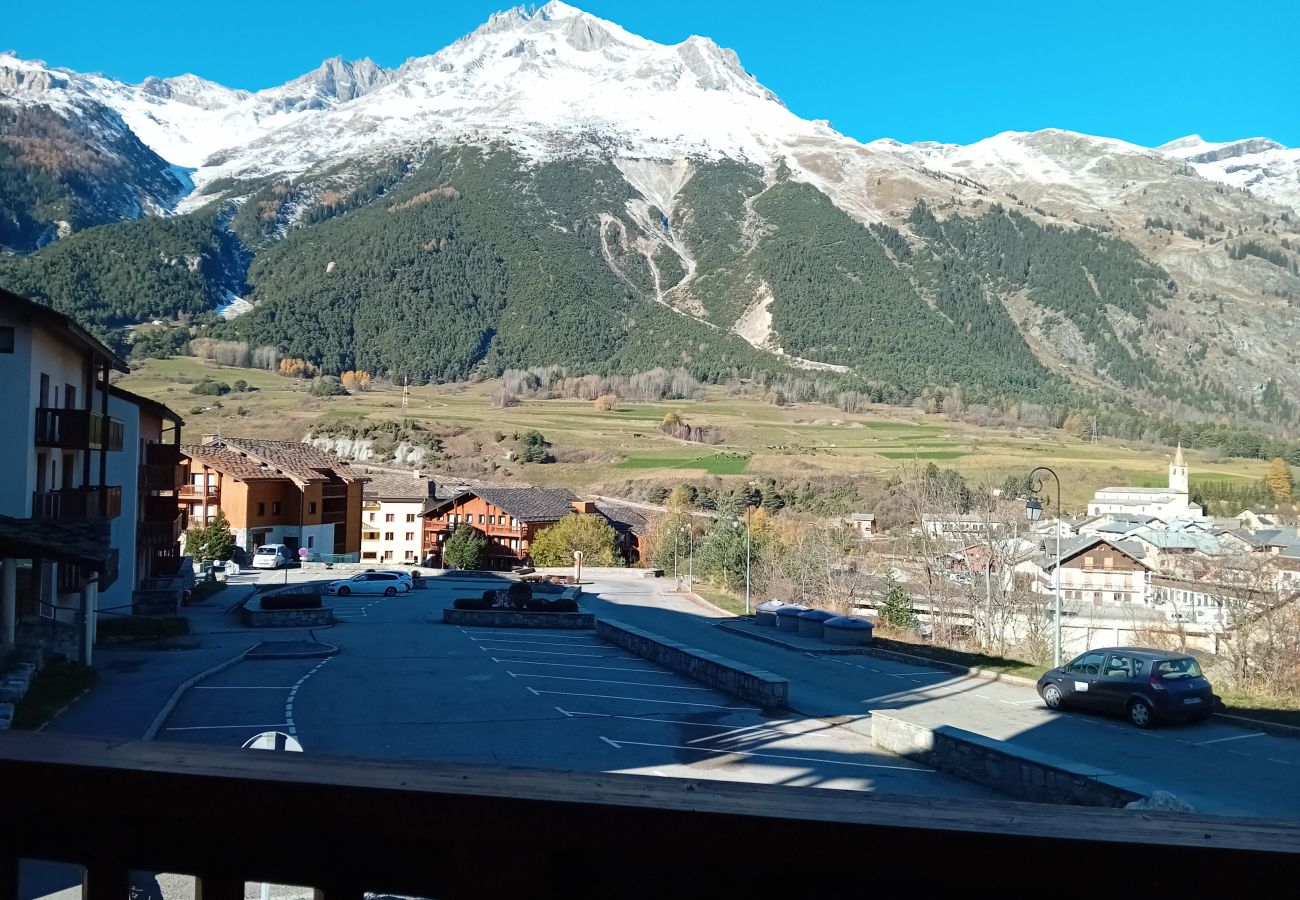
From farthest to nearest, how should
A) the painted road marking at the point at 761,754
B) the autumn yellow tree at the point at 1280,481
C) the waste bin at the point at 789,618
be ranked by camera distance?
the autumn yellow tree at the point at 1280,481 → the waste bin at the point at 789,618 → the painted road marking at the point at 761,754

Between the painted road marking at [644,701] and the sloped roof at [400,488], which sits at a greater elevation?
the sloped roof at [400,488]

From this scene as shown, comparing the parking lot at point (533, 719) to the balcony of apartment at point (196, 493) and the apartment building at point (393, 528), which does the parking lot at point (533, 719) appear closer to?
the balcony of apartment at point (196, 493)

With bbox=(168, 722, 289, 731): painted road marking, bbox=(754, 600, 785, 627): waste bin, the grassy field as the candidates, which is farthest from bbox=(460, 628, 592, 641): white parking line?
the grassy field

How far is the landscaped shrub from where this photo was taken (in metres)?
31.1

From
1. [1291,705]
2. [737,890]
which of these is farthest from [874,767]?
[737,890]

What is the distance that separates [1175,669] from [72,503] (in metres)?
22.1

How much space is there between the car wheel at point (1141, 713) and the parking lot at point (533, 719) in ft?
14.9

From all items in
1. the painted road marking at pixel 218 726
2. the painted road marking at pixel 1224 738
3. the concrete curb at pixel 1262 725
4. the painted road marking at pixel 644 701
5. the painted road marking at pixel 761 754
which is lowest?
the painted road marking at pixel 644 701

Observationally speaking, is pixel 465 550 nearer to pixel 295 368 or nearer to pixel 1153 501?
pixel 1153 501

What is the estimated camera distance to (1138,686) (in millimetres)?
16234

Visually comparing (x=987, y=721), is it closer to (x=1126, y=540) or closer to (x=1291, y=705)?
(x=1291, y=705)

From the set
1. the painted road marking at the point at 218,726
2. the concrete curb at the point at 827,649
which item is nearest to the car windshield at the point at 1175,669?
the concrete curb at the point at 827,649

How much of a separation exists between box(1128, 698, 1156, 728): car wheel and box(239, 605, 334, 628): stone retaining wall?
2224 cm

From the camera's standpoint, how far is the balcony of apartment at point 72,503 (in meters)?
21.9
